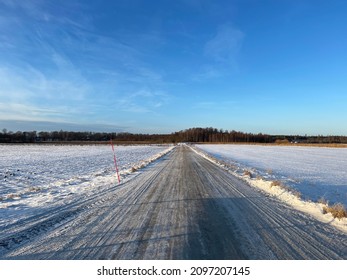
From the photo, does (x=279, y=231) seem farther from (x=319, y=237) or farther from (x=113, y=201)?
(x=113, y=201)

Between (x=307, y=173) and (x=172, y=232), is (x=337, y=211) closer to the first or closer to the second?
(x=172, y=232)

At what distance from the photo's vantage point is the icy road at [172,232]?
4621mm

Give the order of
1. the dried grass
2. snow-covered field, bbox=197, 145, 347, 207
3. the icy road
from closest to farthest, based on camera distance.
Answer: the icy road < the dried grass < snow-covered field, bbox=197, 145, 347, 207

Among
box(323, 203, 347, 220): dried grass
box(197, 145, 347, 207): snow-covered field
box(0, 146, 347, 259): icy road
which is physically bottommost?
box(197, 145, 347, 207): snow-covered field

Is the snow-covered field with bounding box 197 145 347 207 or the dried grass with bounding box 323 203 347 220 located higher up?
the dried grass with bounding box 323 203 347 220

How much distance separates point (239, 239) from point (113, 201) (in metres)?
4.91

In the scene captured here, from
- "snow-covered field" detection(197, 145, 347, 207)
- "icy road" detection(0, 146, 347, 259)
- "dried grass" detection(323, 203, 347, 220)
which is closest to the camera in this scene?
"icy road" detection(0, 146, 347, 259)

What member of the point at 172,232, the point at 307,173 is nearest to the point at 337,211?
the point at 172,232

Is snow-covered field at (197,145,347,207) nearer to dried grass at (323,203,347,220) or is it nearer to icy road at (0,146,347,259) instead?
dried grass at (323,203,347,220)

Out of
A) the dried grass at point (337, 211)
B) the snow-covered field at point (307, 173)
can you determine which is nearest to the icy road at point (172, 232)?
the dried grass at point (337, 211)

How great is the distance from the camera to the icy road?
4.62 m

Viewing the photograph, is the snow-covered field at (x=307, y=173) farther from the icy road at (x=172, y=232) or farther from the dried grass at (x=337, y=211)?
the icy road at (x=172, y=232)

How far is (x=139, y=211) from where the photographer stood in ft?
24.6

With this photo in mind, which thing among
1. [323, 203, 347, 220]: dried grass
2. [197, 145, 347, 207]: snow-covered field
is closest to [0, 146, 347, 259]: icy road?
[323, 203, 347, 220]: dried grass
